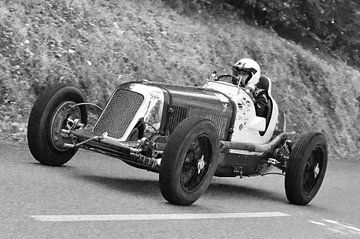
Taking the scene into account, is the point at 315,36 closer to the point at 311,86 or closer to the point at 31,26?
the point at 311,86

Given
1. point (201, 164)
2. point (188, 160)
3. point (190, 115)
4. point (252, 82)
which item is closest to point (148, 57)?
point (252, 82)

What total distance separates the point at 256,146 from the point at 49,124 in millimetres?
2659

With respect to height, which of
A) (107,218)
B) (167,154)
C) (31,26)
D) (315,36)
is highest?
(315,36)

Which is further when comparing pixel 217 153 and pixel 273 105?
pixel 273 105

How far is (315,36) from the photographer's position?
76.4 ft

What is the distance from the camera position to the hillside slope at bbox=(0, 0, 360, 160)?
11867 mm

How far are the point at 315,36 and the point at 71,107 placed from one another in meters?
16.2

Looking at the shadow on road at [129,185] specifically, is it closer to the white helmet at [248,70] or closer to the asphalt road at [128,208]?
the asphalt road at [128,208]

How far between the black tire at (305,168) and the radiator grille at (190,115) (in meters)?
0.95

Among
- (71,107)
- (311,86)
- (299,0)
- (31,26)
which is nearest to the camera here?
(71,107)

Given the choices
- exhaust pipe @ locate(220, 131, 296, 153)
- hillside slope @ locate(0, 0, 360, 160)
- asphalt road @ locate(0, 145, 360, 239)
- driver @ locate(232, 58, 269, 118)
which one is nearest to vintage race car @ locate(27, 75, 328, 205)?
exhaust pipe @ locate(220, 131, 296, 153)

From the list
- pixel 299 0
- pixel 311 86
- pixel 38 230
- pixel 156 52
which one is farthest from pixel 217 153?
pixel 299 0

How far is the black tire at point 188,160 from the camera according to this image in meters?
7.03

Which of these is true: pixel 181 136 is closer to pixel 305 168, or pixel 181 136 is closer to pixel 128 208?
pixel 128 208
